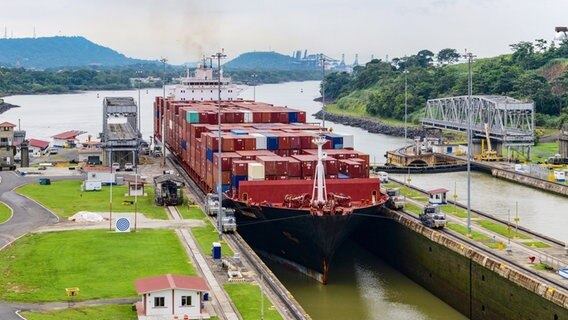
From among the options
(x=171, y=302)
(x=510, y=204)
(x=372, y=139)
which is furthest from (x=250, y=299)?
(x=372, y=139)

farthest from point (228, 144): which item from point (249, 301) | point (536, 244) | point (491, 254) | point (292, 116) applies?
point (249, 301)

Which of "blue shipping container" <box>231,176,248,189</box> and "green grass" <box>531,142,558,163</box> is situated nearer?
"blue shipping container" <box>231,176,248,189</box>

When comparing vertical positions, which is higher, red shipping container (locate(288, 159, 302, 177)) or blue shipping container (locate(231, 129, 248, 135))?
blue shipping container (locate(231, 129, 248, 135))

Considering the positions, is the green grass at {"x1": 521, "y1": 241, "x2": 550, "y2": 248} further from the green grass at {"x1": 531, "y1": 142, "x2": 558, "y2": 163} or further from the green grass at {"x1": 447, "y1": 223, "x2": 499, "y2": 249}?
the green grass at {"x1": 531, "y1": 142, "x2": 558, "y2": 163}

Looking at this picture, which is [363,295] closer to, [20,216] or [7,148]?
[20,216]

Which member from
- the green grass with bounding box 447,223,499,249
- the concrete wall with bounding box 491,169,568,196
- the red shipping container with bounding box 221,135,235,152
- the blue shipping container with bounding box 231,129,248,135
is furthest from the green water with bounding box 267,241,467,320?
the concrete wall with bounding box 491,169,568,196
